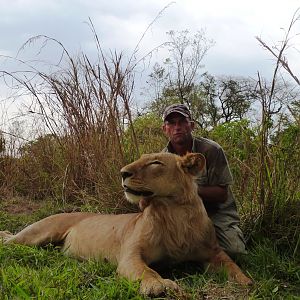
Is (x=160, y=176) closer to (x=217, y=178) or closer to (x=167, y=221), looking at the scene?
(x=167, y=221)

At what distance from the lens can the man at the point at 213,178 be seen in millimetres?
4000

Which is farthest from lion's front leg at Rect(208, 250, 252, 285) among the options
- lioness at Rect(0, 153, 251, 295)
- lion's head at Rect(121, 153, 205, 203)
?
lion's head at Rect(121, 153, 205, 203)

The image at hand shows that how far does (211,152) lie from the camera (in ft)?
13.7

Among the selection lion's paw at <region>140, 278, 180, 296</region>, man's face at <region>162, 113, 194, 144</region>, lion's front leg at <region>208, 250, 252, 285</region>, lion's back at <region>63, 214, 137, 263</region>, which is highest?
man's face at <region>162, 113, 194, 144</region>

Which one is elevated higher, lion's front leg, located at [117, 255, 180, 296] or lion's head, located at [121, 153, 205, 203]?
lion's head, located at [121, 153, 205, 203]

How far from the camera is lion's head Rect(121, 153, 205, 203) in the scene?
3.26 meters

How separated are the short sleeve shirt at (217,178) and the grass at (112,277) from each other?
30 cm

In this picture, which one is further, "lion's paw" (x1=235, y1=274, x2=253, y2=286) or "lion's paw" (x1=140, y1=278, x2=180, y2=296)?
"lion's paw" (x1=235, y1=274, x2=253, y2=286)

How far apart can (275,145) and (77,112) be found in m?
2.39

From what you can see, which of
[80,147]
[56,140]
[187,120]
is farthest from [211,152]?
[56,140]

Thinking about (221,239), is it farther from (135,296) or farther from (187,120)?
(135,296)

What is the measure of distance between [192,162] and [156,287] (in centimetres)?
104

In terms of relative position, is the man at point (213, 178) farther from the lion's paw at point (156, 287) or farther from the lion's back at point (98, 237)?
the lion's paw at point (156, 287)

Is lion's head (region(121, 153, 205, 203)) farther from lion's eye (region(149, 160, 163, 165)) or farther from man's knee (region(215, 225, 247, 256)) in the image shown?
man's knee (region(215, 225, 247, 256))
